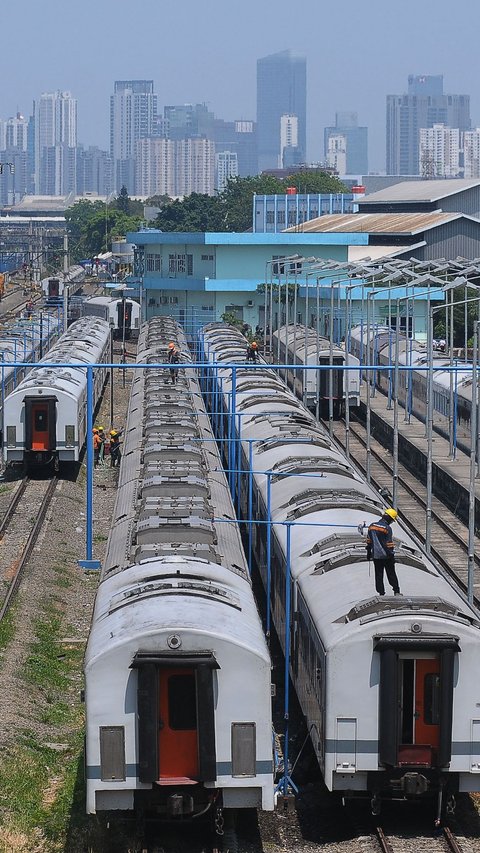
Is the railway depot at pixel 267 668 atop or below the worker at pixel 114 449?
below

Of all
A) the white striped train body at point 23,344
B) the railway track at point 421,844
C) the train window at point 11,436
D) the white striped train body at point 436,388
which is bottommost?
the railway track at point 421,844

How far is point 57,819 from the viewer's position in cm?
1775

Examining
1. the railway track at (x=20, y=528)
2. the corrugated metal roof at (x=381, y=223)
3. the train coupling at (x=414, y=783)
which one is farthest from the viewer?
the corrugated metal roof at (x=381, y=223)

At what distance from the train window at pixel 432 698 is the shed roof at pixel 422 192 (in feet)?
328

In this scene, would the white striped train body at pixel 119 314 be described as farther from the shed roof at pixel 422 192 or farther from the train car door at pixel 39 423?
the train car door at pixel 39 423

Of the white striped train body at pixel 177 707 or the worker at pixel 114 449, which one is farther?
the worker at pixel 114 449

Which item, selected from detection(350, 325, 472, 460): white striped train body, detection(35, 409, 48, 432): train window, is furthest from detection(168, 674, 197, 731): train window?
detection(350, 325, 472, 460): white striped train body

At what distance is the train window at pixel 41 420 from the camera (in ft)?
132

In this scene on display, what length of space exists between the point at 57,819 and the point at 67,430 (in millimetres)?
23393

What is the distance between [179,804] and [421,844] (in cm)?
304

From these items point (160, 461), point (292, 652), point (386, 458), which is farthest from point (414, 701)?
point (386, 458)

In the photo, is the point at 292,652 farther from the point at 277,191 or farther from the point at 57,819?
the point at 277,191

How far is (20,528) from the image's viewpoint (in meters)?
35.0

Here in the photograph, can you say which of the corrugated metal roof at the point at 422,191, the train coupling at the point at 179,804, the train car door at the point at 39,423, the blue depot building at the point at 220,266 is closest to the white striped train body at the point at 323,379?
the train car door at the point at 39,423
